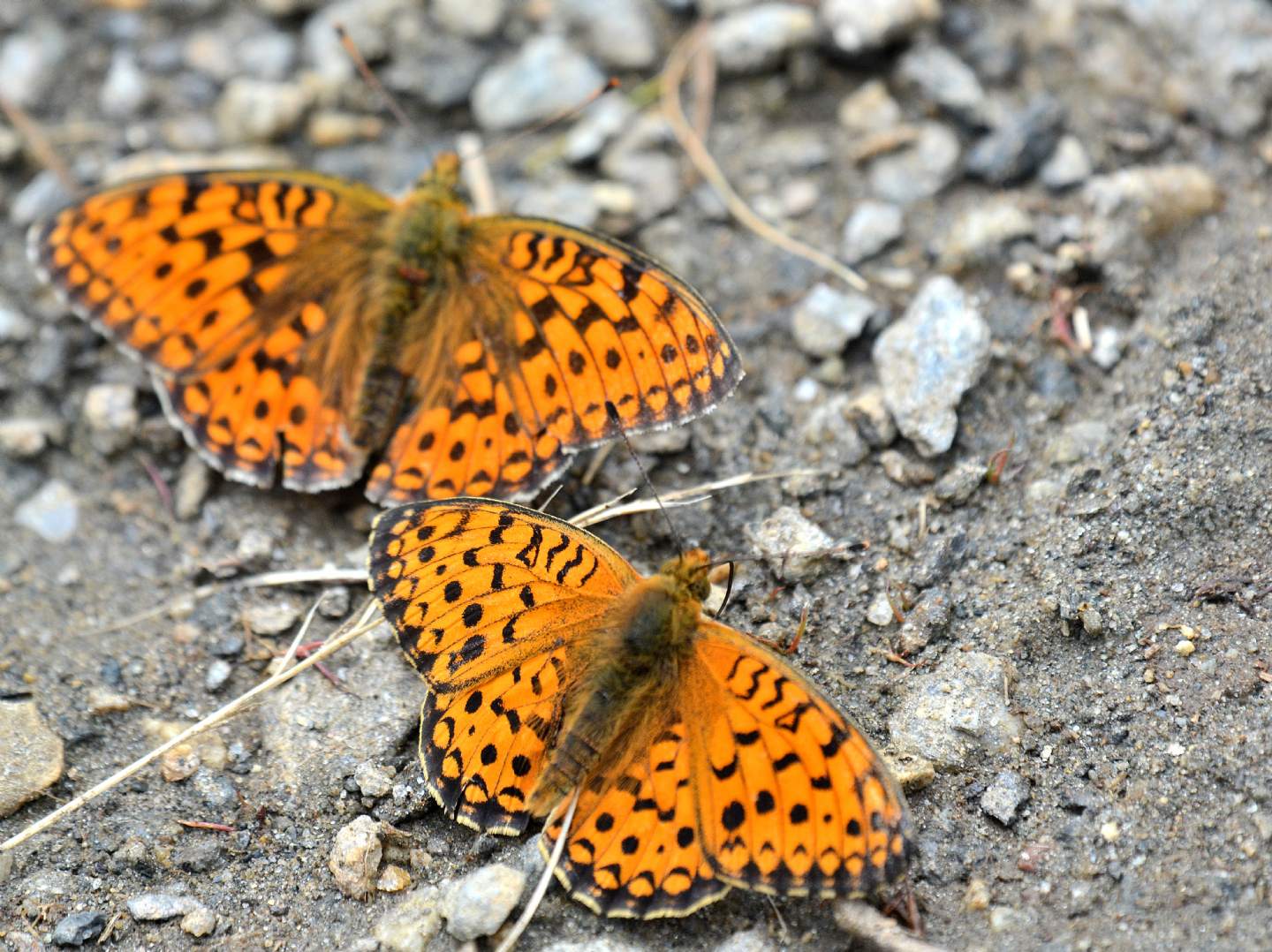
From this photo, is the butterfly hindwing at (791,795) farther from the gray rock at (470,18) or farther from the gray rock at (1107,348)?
the gray rock at (470,18)

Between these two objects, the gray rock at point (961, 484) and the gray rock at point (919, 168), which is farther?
the gray rock at point (919, 168)

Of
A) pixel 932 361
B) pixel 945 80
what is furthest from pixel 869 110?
pixel 932 361

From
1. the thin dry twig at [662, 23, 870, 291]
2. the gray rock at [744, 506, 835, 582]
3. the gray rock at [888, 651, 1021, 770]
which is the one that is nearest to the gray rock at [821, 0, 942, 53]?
the thin dry twig at [662, 23, 870, 291]

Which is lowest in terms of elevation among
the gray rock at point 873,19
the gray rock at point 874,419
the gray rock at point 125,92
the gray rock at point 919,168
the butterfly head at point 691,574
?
the gray rock at point 874,419

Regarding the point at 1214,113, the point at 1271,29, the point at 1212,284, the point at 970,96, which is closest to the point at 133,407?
the point at 970,96

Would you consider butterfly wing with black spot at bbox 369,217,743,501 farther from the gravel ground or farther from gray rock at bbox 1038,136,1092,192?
gray rock at bbox 1038,136,1092,192

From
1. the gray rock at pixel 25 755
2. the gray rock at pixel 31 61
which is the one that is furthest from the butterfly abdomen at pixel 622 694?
the gray rock at pixel 31 61

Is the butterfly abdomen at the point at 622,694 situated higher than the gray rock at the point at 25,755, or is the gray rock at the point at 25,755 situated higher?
the butterfly abdomen at the point at 622,694

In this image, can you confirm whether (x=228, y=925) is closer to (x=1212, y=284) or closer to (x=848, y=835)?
(x=848, y=835)
